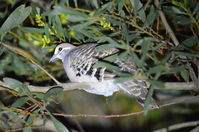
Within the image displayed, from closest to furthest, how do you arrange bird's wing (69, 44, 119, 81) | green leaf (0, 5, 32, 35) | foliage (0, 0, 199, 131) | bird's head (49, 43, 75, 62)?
foliage (0, 0, 199, 131) → green leaf (0, 5, 32, 35) → bird's wing (69, 44, 119, 81) → bird's head (49, 43, 75, 62)

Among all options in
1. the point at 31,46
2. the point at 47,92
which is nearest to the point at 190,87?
the point at 47,92

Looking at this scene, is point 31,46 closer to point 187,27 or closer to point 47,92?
point 47,92

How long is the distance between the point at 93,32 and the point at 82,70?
0.91 feet

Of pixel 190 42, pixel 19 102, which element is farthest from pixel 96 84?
pixel 190 42

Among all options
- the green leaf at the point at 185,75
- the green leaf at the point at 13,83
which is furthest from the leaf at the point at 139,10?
the green leaf at the point at 13,83

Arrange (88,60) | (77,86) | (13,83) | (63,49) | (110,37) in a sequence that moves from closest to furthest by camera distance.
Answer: (110,37) < (13,83) < (77,86) < (88,60) < (63,49)

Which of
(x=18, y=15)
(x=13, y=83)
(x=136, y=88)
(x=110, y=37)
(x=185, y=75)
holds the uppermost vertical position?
(x=18, y=15)

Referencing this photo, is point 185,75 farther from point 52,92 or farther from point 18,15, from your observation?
point 18,15

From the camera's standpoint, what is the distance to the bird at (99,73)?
6.43 ft

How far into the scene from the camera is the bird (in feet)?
6.43

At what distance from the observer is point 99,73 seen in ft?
6.51

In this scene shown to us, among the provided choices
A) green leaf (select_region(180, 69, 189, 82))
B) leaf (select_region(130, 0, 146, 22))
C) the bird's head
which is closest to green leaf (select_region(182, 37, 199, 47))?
green leaf (select_region(180, 69, 189, 82))

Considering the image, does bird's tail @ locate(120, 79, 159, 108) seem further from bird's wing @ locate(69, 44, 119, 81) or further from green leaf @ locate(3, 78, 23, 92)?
green leaf @ locate(3, 78, 23, 92)

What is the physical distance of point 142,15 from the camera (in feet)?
6.00
